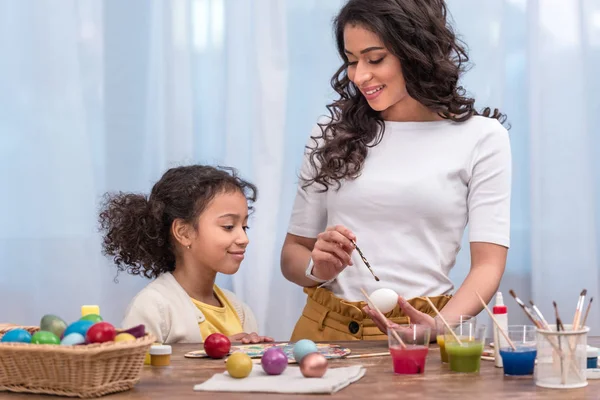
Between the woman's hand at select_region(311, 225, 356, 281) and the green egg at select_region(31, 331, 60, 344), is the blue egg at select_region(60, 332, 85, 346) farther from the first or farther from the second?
the woman's hand at select_region(311, 225, 356, 281)

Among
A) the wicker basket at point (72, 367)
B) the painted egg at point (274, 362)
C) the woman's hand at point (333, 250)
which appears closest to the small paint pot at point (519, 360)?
the painted egg at point (274, 362)

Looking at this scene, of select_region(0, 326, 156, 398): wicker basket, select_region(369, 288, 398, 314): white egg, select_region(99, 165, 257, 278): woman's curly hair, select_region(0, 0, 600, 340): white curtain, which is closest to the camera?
select_region(0, 326, 156, 398): wicker basket

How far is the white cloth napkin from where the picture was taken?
1.52 meters

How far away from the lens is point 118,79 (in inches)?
115

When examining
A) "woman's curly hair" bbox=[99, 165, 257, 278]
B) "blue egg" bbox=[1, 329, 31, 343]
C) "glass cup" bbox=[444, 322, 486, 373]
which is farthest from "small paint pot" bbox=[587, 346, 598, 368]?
"woman's curly hair" bbox=[99, 165, 257, 278]

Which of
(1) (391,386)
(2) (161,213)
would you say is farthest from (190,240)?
(1) (391,386)

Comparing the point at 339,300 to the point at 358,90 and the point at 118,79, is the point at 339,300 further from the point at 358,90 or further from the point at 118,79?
the point at 118,79

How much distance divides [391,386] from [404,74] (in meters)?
1.00

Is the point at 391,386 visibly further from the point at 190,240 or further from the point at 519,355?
the point at 190,240

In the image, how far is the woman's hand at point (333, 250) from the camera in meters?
2.07

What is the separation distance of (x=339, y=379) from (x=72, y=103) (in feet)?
5.40

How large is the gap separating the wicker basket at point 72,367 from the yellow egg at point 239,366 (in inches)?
5.8

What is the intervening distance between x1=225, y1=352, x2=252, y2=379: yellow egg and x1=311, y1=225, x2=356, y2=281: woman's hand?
522mm

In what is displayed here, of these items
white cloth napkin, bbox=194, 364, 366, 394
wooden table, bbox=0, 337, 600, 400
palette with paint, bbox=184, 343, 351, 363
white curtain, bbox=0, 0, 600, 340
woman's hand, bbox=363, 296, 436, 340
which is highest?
white curtain, bbox=0, 0, 600, 340
